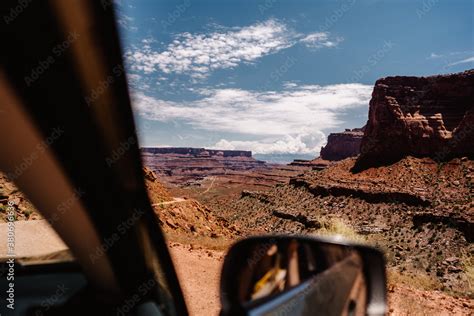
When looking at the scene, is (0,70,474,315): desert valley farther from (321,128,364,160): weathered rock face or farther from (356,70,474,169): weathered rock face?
(321,128,364,160): weathered rock face

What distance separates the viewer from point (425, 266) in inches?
1021

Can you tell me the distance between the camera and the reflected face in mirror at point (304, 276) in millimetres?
1643

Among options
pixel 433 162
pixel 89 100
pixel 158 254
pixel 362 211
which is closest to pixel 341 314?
pixel 158 254

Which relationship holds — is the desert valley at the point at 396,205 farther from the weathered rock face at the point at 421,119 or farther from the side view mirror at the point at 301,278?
the side view mirror at the point at 301,278

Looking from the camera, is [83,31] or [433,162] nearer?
[83,31]

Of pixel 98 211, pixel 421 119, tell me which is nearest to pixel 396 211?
pixel 421 119

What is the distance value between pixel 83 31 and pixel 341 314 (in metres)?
1.83

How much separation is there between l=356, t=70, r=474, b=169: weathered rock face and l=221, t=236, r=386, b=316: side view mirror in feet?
201

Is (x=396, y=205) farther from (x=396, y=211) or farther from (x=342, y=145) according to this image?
(x=342, y=145)

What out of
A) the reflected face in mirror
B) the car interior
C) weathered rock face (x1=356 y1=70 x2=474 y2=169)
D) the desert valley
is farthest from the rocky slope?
the car interior

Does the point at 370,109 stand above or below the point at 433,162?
above

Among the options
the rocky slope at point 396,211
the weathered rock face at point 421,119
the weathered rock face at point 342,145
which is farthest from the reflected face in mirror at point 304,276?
the weathered rock face at point 342,145

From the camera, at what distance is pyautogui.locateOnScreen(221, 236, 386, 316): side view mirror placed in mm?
1599

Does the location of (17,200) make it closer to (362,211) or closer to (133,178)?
(133,178)
